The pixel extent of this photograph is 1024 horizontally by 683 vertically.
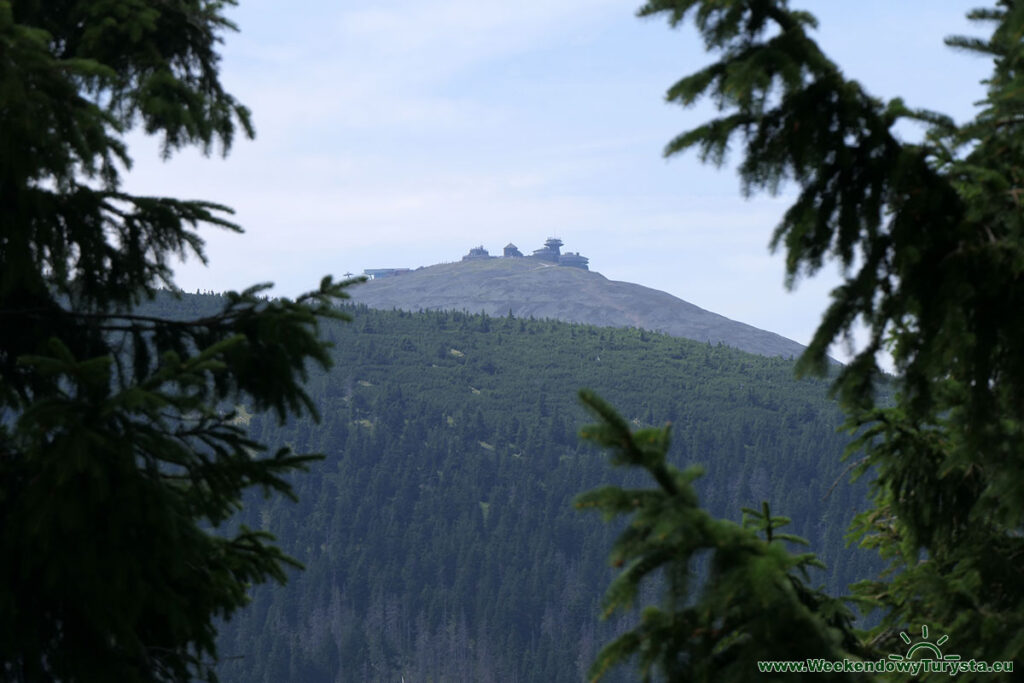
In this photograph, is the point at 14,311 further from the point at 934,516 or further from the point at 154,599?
the point at 934,516

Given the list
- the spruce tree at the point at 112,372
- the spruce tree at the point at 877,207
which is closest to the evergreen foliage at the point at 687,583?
the spruce tree at the point at 877,207

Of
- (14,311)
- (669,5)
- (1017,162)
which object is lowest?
(14,311)

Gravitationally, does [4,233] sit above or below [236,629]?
above

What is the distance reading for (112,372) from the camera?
24.6 feet

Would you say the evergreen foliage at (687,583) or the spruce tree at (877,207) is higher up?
the spruce tree at (877,207)

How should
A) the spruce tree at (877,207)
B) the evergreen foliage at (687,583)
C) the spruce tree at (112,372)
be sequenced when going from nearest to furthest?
the evergreen foliage at (687,583)
the spruce tree at (877,207)
the spruce tree at (112,372)

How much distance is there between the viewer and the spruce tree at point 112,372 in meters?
5.79

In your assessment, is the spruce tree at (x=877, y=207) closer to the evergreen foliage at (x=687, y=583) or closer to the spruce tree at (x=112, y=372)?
the evergreen foliage at (x=687, y=583)

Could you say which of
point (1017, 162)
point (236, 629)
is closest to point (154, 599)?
point (1017, 162)

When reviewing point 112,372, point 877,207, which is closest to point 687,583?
point 877,207

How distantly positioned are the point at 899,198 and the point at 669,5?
1.48m

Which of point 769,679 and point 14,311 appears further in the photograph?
point 14,311

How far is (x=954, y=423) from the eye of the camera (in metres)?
7.35

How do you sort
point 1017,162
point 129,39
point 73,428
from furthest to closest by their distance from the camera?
point 129,39
point 1017,162
point 73,428
